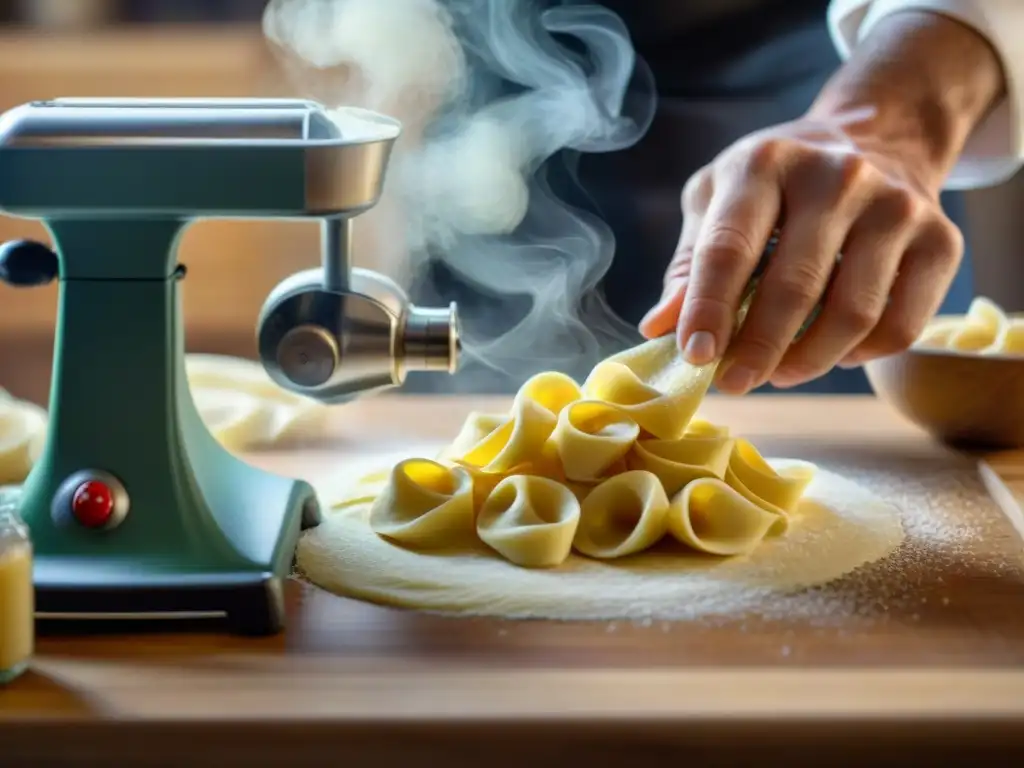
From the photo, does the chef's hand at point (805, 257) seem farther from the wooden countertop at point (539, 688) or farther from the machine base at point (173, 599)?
the machine base at point (173, 599)

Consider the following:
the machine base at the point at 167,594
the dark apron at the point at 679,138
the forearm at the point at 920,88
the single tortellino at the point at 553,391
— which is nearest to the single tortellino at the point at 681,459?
the single tortellino at the point at 553,391

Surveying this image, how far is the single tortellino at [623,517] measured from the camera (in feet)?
3.29

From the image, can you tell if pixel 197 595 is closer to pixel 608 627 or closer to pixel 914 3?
pixel 608 627

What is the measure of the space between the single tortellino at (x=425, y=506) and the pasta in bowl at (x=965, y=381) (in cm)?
55

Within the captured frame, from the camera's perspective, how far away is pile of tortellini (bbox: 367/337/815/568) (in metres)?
1.01

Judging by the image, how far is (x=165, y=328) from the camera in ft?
3.06

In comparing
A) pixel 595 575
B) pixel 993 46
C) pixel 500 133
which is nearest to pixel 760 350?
pixel 595 575

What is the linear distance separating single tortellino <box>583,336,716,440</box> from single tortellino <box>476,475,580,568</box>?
0.11m

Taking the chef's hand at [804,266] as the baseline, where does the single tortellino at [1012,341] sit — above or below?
below

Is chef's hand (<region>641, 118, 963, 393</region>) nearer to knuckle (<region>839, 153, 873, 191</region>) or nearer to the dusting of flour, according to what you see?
knuckle (<region>839, 153, 873, 191</region>)

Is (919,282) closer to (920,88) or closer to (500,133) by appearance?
(920,88)

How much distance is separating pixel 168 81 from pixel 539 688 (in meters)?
2.18

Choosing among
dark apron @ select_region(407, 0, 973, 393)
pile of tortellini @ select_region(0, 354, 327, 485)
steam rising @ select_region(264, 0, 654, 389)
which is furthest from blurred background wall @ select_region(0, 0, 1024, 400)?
pile of tortellini @ select_region(0, 354, 327, 485)

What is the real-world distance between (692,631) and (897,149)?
691 mm
